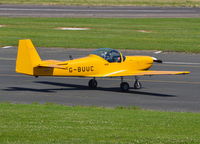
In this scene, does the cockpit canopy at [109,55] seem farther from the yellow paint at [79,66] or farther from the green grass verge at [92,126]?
the green grass verge at [92,126]

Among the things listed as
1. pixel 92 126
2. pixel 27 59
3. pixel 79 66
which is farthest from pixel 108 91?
pixel 92 126

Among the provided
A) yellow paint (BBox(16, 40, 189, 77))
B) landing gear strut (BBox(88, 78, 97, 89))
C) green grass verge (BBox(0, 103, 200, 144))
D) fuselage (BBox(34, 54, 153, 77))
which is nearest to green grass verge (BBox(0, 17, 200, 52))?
fuselage (BBox(34, 54, 153, 77))

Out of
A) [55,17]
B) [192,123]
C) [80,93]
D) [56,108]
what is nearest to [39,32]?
[55,17]

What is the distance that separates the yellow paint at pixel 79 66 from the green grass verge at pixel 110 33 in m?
15.1

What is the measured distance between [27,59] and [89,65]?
2.92m

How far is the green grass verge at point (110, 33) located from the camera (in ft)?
148

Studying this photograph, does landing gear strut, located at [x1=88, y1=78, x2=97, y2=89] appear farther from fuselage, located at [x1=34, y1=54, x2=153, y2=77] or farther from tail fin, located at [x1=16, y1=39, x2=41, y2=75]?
tail fin, located at [x1=16, y1=39, x2=41, y2=75]

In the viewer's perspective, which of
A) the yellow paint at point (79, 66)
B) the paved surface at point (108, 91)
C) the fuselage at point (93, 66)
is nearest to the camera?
the paved surface at point (108, 91)

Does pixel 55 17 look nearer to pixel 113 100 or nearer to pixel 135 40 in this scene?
pixel 135 40

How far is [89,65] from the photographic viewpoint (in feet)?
88.2

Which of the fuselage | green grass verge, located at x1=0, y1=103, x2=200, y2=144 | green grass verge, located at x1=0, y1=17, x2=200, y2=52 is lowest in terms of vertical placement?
green grass verge, located at x1=0, y1=103, x2=200, y2=144

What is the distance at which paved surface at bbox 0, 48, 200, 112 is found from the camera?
23.7 metres

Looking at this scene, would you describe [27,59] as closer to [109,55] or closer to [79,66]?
[79,66]

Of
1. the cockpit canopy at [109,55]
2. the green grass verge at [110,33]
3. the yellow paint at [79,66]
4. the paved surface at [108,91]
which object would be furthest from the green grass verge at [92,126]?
the green grass verge at [110,33]
